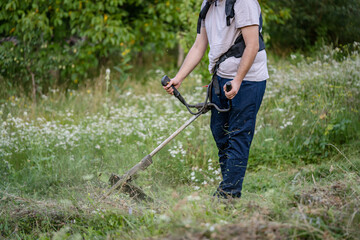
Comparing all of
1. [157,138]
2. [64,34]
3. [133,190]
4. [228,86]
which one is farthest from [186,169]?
[64,34]

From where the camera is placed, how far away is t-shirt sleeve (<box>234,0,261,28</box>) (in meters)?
2.78

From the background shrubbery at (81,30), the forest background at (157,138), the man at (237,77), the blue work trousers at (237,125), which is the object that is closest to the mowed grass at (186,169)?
the forest background at (157,138)

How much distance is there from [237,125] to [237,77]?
40cm

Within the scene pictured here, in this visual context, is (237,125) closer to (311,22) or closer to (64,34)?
(64,34)

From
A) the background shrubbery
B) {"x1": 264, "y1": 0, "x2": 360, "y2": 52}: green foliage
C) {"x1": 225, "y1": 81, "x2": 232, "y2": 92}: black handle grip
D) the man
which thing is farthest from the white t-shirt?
{"x1": 264, "y1": 0, "x2": 360, "y2": 52}: green foliage

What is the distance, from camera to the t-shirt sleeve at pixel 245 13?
278 centimetres

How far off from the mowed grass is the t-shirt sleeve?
47.5 inches

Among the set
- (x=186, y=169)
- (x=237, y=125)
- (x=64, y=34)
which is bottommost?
(x=186, y=169)

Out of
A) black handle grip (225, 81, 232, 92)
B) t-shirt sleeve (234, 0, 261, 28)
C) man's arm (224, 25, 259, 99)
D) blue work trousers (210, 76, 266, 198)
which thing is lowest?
blue work trousers (210, 76, 266, 198)

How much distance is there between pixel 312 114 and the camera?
5086mm

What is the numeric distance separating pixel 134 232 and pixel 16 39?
21.6ft

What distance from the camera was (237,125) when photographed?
3057mm

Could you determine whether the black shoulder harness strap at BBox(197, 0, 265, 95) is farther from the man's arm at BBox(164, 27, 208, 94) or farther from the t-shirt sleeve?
the man's arm at BBox(164, 27, 208, 94)

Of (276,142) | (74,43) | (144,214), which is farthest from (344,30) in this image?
(144,214)
